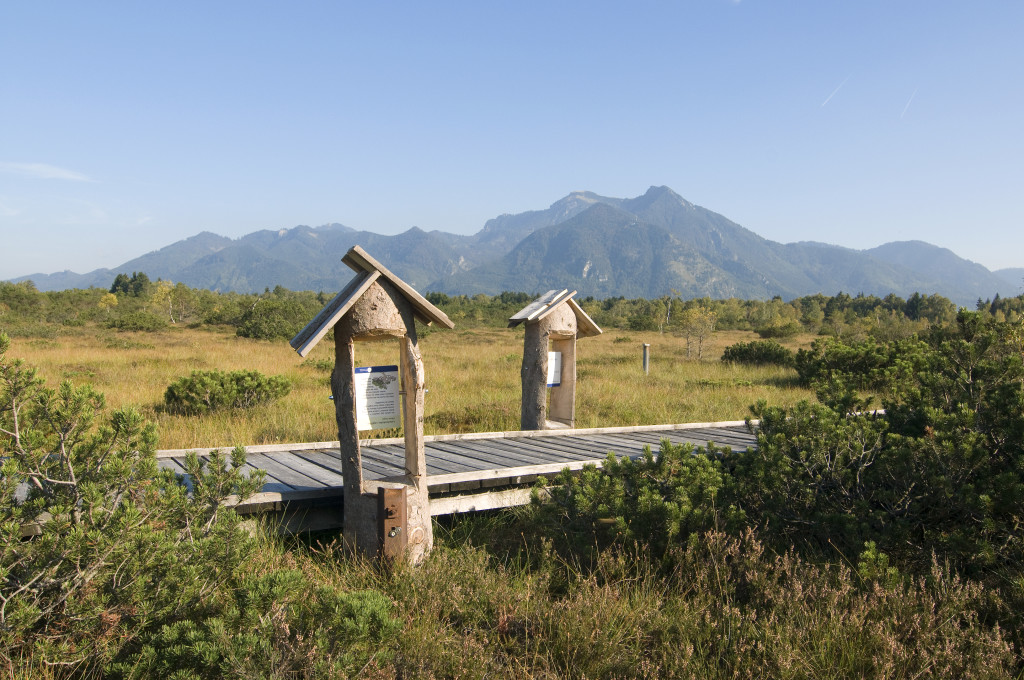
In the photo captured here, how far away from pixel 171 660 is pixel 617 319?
175ft

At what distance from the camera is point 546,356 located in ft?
24.8

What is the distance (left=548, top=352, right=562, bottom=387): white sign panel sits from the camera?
767cm

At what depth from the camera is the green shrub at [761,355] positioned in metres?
18.5

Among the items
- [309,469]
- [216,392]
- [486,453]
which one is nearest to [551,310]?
[486,453]

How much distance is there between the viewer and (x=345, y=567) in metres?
3.62

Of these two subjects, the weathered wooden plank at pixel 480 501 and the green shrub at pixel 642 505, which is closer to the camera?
the green shrub at pixel 642 505

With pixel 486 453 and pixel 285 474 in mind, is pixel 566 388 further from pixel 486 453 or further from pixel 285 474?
pixel 285 474

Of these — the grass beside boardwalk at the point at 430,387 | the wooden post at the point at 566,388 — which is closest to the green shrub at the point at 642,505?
the wooden post at the point at 566,388

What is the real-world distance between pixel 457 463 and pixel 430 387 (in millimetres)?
7020

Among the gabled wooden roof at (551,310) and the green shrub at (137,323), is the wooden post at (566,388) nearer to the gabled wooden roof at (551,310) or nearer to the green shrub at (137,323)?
the gabled wooden roof at (551,310)

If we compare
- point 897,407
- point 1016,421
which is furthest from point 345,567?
point 897,407

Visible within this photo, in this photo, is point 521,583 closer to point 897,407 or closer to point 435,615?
point 435,615

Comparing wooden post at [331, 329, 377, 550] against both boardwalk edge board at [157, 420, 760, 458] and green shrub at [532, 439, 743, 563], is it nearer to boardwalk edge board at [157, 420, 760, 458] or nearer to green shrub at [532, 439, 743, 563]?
green shrub at [532, 439, 743, 563]

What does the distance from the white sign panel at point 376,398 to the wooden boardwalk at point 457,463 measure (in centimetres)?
52
